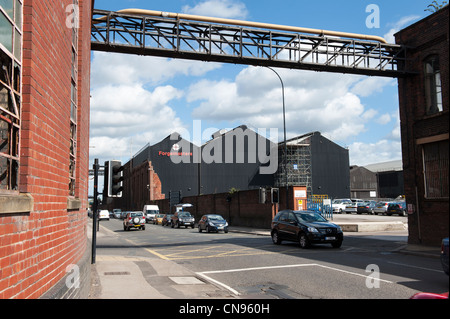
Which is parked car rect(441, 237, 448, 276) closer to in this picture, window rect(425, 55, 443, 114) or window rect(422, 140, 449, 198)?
window rect(422, 140, 449, 198)

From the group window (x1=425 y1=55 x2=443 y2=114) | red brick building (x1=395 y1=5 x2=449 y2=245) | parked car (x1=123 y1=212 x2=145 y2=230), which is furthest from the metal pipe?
parked car (x1=123 y1=212 x2=145 y2=230)

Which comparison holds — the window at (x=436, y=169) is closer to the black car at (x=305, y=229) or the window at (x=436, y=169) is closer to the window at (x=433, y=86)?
the window at (x=433, y=86)

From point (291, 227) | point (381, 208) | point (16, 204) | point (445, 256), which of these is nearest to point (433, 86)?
→ point (291, 227)

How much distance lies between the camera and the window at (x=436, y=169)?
17.0 m

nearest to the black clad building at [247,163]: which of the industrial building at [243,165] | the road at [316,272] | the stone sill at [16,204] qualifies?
the industrial building at [243,165]

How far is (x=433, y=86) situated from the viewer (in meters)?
18.2

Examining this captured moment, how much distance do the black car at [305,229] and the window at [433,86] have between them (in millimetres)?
6525

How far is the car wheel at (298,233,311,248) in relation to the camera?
58.2 feet

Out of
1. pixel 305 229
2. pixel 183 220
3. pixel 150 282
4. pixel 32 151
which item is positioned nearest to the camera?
pixel 32 151

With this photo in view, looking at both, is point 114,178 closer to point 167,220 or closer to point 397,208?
point 167,220

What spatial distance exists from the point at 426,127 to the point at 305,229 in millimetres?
6745

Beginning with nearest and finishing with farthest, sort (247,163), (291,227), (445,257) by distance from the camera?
(445,257), (291,227), (247,163)

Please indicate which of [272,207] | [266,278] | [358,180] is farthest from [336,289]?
[358,180]

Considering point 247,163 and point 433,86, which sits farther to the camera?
point 247,163
